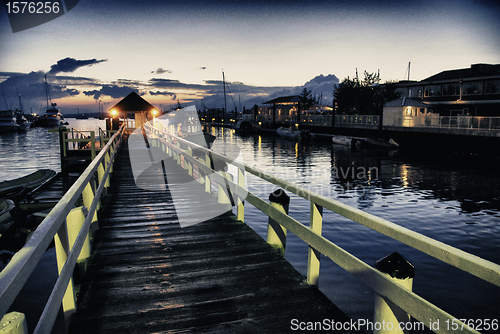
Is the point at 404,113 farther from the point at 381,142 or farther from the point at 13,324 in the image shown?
the point at 13,324

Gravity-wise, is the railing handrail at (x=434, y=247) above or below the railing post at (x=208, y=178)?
above

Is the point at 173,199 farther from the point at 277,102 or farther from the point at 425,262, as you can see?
the point at 277,102

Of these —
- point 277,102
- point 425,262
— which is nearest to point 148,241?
point 425,262

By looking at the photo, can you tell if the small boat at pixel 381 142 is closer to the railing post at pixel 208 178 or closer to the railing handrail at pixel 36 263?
the railing post at pixel 208 178

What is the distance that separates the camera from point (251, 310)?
361 centimetres

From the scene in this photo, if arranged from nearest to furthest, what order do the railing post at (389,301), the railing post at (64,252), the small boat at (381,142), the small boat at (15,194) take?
the railing post at (389,301), the railing post at (64,252), the small boat at (15,194), the small boat at (381,142)

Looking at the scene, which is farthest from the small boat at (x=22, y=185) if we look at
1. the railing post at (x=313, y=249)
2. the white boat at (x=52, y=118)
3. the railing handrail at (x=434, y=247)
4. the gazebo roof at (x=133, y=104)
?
the white boat at (x=52, y=118)

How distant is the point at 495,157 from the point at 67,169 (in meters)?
33.5

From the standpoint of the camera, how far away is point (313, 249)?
3980 millimetres

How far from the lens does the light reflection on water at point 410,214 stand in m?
8.16

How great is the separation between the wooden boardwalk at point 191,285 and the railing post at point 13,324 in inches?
63.3

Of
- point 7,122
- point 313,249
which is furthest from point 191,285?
point 7,122

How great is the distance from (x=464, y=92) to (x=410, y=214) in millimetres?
42272

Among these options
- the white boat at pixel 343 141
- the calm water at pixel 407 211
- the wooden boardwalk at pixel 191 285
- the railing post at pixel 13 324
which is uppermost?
the railing post at pixel 13 324
